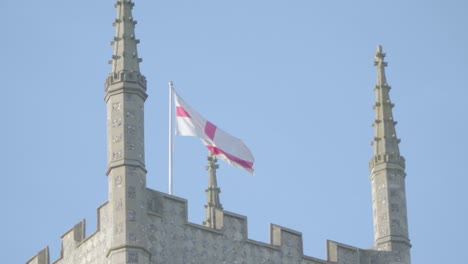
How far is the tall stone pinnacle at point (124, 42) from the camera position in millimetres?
83188

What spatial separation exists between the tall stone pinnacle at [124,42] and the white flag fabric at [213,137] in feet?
14.4

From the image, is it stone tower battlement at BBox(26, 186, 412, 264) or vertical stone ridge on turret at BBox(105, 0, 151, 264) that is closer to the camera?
vertical stone ridge on turret at BBox(105, 0, 151, 264)

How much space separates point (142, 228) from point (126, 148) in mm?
2908

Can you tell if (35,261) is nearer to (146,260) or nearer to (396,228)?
(146,260)

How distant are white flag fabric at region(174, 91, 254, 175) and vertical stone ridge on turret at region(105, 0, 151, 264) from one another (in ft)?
15.0

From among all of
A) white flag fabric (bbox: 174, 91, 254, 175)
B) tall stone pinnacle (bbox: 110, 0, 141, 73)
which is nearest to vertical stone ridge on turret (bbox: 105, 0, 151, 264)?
tall stone pinnacle (bbox: 110, 0, 141, 73)

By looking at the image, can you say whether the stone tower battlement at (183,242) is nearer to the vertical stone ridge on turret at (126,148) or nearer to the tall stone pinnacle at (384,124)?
the vertical stone ridge on turret at (126,148)

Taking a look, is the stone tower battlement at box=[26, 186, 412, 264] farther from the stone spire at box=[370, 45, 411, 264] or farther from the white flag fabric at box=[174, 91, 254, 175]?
the white flag fabric at box=[174, 91, 254, 175]

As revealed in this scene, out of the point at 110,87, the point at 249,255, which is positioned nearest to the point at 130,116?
the point at 110,87

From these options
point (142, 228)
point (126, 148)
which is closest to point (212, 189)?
point (126, 148)

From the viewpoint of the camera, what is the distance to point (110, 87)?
82.5 m

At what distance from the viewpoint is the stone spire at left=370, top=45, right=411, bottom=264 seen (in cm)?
→ 8762

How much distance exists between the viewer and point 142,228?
80.5 metres

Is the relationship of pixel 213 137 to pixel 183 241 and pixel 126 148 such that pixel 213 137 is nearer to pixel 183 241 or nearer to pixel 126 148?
pixel 183 241
